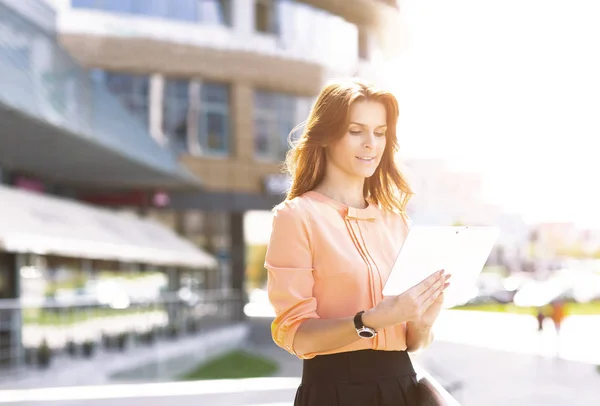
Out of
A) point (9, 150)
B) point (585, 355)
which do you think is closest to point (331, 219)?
point (9, 150)

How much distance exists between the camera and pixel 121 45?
26.4m

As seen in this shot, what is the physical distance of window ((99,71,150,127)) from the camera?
26.7m

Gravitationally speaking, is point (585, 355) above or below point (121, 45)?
below

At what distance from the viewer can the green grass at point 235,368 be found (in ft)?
64.5

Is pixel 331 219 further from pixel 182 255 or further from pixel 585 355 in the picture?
pixel 182 255

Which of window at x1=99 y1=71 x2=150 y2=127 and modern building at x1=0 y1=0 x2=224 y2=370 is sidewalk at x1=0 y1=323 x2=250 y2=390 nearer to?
modern building at x1=0 y1=0 x2=224 y2=370

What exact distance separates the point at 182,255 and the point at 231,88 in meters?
6.78

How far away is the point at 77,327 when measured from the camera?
1530cm

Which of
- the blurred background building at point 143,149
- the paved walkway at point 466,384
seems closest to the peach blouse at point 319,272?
the paved walkway at point 466,384

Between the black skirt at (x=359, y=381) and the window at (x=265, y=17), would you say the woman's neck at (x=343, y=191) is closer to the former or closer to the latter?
the black skirt at (x=359, y=381)

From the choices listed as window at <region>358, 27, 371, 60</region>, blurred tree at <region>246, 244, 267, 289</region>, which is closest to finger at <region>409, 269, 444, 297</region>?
window at <region>358, 27, 371, 60</region>

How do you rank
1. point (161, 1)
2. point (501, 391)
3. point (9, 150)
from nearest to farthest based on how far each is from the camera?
1. point (501, 391)
2. point (9, 150)
3. point (161, 1)

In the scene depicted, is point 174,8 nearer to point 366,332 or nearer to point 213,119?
point 213,119

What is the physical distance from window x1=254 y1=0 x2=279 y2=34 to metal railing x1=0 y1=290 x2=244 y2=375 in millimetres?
11914
